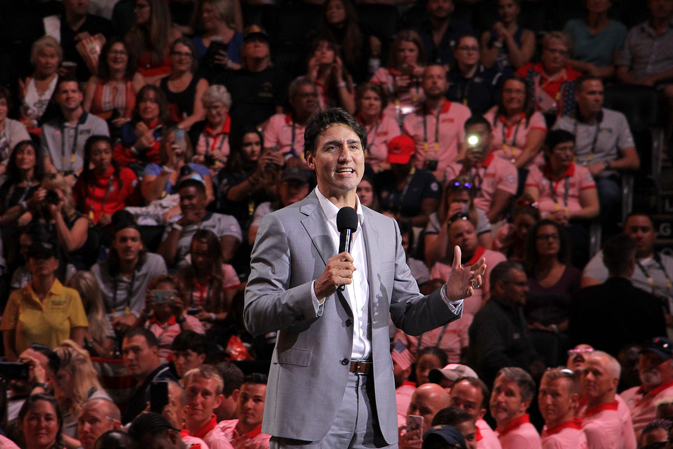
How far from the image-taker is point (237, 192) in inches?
320

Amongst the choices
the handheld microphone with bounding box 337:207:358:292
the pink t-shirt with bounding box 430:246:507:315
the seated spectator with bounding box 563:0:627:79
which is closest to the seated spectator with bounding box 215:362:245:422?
the pink t-shirt with bounding box 430:246:507:315

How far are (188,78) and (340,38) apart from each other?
5.30ft

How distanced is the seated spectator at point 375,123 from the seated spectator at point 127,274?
225 cm

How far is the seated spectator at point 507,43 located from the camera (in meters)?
9.44

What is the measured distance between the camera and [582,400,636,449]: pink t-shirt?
16.9ft

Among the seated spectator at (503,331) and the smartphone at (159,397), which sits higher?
the seated spectator at (503,331)

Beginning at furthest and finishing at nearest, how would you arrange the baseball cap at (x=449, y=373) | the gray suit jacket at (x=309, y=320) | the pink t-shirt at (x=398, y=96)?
1. the pink t-shirt at (x=398, y=96)
2. the baseball cap at (x=449, y=373)
3. the gray suit jacket at (x=309, y=320)

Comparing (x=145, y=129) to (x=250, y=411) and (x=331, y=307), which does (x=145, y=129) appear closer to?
(x=250, y=411)

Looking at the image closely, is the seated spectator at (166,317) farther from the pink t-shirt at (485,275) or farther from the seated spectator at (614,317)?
the seated spectator at (614,317)

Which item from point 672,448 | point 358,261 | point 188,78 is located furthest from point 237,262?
point 358,261

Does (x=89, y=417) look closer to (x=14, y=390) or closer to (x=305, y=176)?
(x=14, y=390)

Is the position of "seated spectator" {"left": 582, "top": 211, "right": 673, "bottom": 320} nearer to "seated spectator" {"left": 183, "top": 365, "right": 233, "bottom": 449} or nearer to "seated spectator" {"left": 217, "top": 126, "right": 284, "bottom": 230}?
"seated spectator" {"left": 217, "top": 126, "right": 284, "bottom": 230}

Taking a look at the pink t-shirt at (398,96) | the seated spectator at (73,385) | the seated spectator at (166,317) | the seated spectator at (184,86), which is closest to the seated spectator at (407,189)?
the pink t-shirt at (398,96)

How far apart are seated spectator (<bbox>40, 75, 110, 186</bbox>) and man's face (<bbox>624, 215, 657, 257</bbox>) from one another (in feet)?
15.3
